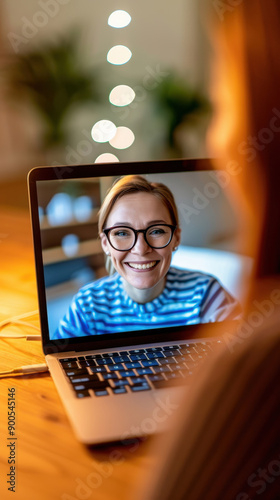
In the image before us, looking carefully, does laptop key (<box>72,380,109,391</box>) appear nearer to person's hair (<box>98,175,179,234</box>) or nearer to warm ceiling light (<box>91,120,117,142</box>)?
person's hair (<box>98,175,179,234</box>)

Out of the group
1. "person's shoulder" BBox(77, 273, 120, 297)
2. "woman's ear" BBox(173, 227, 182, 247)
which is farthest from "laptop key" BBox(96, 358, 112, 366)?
"woman's ear" BBox(173, 227, 182, 247)

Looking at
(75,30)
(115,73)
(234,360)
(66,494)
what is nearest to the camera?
(234,360)

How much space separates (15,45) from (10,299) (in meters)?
3.14

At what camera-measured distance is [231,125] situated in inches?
17.1

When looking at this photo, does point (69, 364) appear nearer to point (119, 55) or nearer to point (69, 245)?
point (69, 245)

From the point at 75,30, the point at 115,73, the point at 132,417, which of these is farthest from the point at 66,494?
the point at 115,73

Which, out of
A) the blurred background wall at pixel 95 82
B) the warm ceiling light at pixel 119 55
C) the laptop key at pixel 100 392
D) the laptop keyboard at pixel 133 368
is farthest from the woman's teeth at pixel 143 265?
the warm ceiling light at pixel 119 55

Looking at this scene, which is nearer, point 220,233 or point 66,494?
point 66,494

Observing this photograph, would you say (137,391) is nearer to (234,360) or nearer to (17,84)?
(234,360)

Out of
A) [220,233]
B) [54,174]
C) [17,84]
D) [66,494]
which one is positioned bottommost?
[66,494]

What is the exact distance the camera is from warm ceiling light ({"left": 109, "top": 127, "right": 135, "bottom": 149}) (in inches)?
138

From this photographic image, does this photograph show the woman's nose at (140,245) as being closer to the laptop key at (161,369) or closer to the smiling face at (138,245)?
the smiling face at (138,245)

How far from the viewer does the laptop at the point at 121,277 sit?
831 millimetres

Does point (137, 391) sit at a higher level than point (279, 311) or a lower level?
lower
